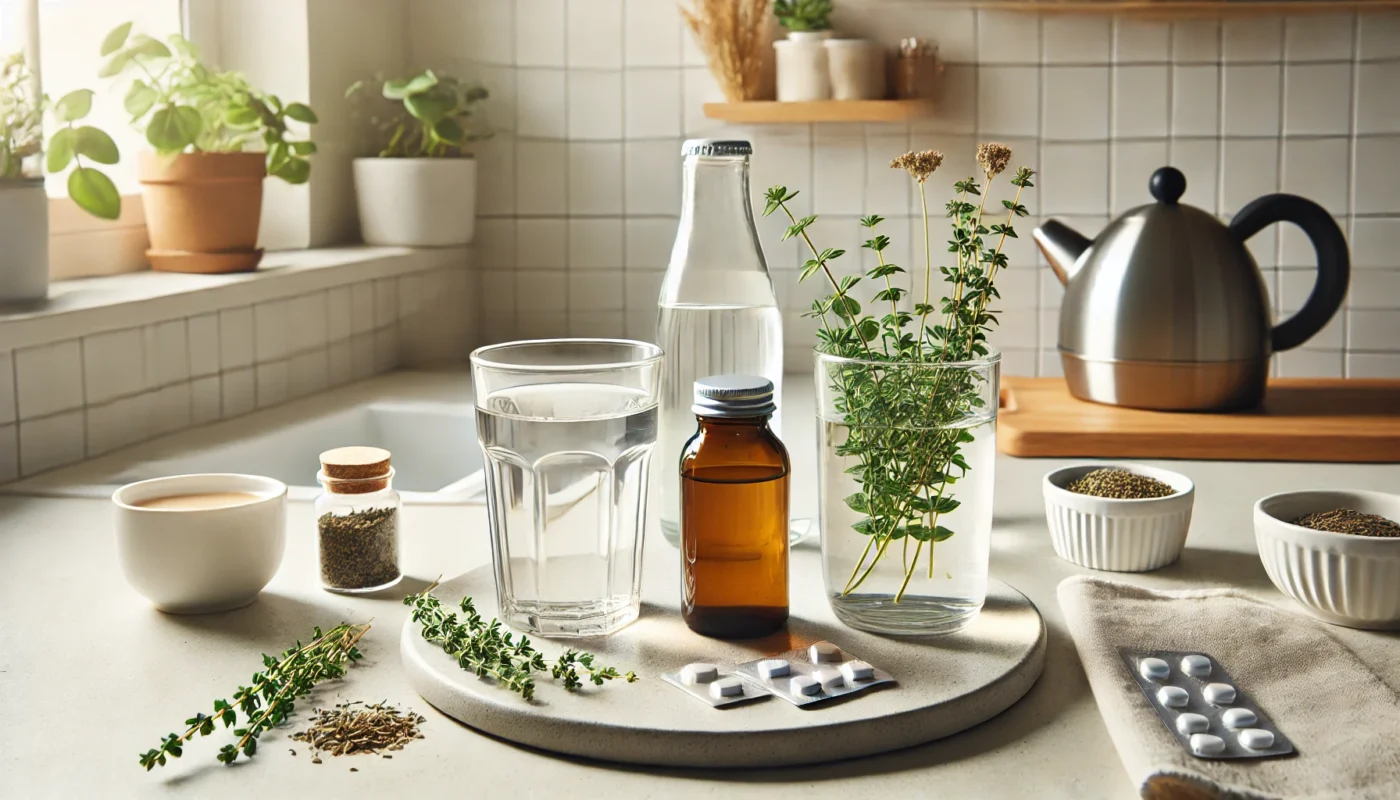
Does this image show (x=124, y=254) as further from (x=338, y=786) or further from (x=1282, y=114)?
(x=1282, y=114)

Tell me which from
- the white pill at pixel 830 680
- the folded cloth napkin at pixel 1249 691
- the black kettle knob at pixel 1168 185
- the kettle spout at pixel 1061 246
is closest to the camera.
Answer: the folded cloth napkin at pixel 1249 691

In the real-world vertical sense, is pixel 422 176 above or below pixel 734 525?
above

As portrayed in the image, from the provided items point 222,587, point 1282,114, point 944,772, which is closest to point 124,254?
point 222,587

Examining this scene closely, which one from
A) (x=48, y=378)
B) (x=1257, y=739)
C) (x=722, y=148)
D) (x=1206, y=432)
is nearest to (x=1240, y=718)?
(x=1257, y=739)

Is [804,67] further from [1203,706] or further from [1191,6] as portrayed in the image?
[1203,706]

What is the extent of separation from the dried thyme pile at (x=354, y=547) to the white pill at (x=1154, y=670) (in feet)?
1.75

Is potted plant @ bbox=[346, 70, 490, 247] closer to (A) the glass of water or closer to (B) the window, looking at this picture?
(B) the window

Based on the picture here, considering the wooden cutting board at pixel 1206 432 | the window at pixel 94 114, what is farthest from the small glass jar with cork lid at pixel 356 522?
the window at pixel 94 114

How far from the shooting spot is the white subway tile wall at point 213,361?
52.7 inches

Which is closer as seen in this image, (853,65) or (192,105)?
(192,105)

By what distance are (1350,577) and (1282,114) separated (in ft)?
4.54

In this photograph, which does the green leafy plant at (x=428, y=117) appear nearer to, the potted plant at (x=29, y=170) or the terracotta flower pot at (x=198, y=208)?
the terracotta flower pot at (x=198, y=208)

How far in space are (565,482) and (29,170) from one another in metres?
0.87

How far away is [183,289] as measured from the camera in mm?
1552
